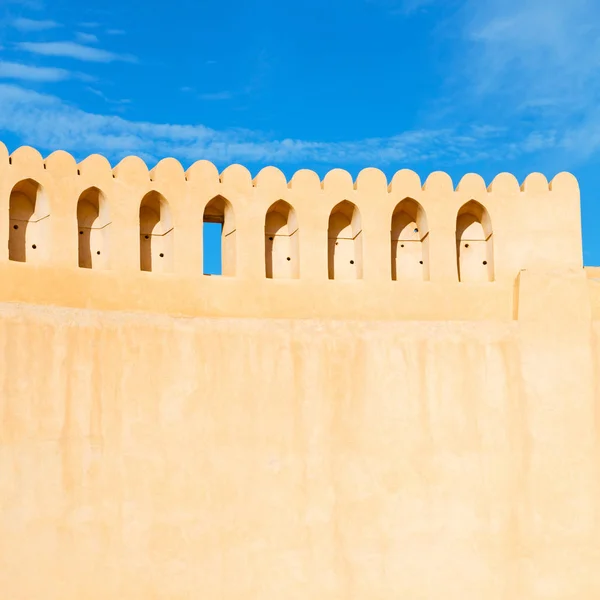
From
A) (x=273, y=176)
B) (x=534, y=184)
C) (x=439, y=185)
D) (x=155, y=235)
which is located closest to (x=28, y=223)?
(x=155, y=235)

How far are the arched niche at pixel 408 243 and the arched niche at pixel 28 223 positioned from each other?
3.28 meters

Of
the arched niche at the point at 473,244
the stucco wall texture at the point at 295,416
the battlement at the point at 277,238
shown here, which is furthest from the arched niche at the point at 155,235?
the arched niche at the point at 473,244

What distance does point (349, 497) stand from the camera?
31.6 feet

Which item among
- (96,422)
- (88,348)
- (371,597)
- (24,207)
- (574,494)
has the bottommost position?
(371,597)

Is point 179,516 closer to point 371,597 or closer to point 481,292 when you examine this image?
point 371,597

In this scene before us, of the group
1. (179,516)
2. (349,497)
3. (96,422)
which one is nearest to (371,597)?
(349,497)

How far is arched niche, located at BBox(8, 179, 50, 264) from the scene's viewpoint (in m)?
9.82

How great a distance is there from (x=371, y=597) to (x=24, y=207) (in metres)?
4.36

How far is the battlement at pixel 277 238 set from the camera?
9773mm

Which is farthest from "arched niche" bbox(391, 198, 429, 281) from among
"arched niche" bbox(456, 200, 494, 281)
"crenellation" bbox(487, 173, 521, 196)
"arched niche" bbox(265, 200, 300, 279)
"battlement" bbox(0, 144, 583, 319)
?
"arched niche" bbox(265, 200, 300, 279)

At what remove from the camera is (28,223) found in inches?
391

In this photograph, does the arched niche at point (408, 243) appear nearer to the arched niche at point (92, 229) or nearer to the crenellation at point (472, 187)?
the crenellation at point (472, 187)

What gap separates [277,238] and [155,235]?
3.75ft

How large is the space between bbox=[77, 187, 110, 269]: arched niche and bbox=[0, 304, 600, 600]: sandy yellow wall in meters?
1.12
